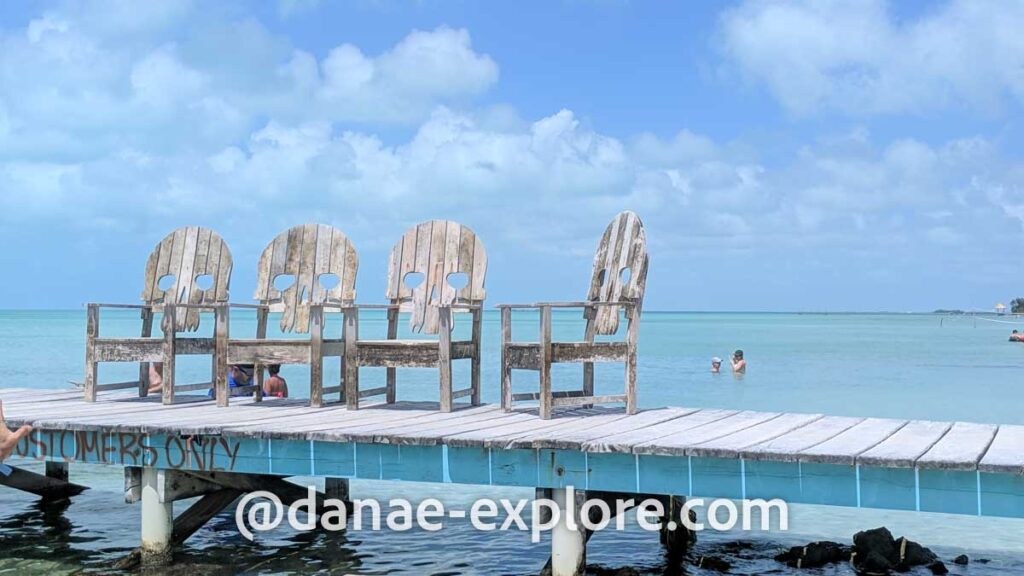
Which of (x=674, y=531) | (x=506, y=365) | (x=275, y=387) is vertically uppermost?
(x=506, y=365)

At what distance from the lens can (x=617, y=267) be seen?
690 centimetres

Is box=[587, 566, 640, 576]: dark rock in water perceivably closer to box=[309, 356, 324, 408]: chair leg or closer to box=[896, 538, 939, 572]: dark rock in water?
box=[896, 538, 939, 572]: dark rock in water

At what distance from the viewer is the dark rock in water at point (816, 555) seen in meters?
7.30

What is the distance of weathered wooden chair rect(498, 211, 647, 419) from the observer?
20.9 feet

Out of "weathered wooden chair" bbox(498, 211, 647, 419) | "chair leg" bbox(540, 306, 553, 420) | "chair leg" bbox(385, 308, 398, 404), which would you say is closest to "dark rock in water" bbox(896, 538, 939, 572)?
"weathered wooden chair" bbox(498, 211, 647, 419)

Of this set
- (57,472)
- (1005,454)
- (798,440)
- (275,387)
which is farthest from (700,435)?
(57,472)

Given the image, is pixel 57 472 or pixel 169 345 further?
pixel 57 472

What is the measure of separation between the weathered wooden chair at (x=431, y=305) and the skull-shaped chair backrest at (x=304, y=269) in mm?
397

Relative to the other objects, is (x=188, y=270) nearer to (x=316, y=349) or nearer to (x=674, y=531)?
(x=316, y=349)

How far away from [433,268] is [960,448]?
3.45m

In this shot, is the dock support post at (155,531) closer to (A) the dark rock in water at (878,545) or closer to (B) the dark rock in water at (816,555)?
(B) the dark rock in water at (816,555)

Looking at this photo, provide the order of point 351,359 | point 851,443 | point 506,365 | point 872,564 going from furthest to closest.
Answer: point 872,564 < point 351,359 < point 506,365 < point 851,443

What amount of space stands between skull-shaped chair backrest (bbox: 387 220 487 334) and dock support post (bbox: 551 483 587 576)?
1772 millimetres

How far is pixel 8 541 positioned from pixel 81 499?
5.34ft
